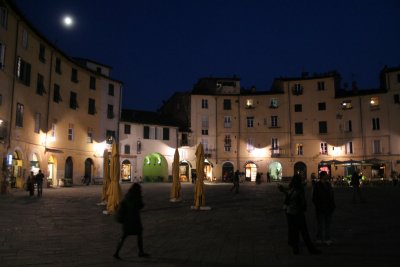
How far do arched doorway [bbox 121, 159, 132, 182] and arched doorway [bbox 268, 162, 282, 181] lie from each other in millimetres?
19279

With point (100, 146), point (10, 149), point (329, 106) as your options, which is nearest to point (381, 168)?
point (329, 106)

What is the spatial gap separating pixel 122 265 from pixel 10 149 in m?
22.8

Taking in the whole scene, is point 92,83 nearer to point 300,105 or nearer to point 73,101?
point 73,101

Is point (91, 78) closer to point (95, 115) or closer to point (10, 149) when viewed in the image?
point (95, 115)

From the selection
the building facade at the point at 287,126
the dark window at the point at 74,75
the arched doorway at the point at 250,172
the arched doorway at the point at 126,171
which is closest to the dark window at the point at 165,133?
the building facade at the point at 287,126

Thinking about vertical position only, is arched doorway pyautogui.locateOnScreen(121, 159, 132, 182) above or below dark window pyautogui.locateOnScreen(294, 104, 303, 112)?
below

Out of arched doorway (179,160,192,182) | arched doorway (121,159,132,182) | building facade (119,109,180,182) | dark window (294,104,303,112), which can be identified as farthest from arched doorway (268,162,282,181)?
arched doorway (121,159,132,182)

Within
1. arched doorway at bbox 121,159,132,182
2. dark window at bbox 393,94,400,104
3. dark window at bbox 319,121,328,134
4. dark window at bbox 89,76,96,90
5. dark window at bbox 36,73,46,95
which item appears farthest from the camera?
dark window at bbox 319,121,328,134

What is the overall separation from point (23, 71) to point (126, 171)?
24.0m

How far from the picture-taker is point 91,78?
44.0m

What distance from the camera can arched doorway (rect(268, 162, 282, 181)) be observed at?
54.6 m

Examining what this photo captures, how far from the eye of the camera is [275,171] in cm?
5512

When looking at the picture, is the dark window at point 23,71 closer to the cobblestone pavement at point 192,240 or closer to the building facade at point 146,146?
the cobblestone pavement at point 192,240

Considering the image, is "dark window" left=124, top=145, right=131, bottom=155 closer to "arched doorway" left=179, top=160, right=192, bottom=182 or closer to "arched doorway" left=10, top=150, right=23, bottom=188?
"arched doorway" left=179, top=160, right=192, bottom=182
